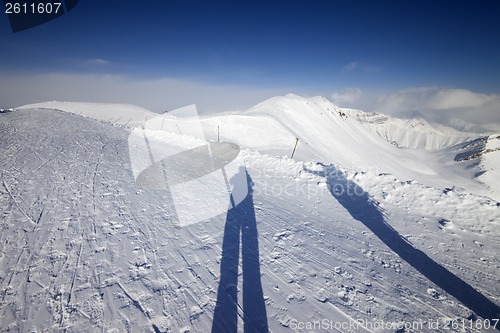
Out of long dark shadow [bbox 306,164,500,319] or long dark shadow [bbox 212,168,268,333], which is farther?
long dark shadow [bbox 306,164,500,319]

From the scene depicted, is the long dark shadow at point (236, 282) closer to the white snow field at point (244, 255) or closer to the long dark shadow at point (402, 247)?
the white snow field at point (244, 255)

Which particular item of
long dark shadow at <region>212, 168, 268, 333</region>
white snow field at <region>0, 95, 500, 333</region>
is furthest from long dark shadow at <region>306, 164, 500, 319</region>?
long dark shadow at <region>212, 168, 268, 333</region>

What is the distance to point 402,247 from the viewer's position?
622 centimetres

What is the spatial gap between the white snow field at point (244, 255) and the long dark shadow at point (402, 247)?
0.03m

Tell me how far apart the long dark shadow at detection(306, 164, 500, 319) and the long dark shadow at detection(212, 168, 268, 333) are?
145 inches

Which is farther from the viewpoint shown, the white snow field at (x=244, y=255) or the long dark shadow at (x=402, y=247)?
the long dark shadow at (x=402, y=247)

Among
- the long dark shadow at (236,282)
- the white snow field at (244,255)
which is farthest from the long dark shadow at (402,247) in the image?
the long dark shadow at (236,282)

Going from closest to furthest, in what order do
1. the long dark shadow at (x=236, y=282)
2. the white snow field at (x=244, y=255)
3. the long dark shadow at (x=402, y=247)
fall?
the long dark shadow at (x=236, y=282), the white snow field at (x=244, y=255), the long dark shadow at (x=402, y=247)

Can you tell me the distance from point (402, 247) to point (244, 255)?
4.23m

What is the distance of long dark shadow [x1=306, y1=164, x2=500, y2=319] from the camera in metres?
4.53

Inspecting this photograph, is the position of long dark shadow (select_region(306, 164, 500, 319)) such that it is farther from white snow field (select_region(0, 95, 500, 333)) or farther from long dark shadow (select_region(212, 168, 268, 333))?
long dark shadow (select_region(212, 168, 268, 333))

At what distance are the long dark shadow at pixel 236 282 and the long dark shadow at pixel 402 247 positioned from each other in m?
3.69

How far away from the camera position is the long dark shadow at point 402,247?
14.9 ft

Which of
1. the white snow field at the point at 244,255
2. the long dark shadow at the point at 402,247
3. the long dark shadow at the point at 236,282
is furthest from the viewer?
the long dark shadow at the point at 402,247
